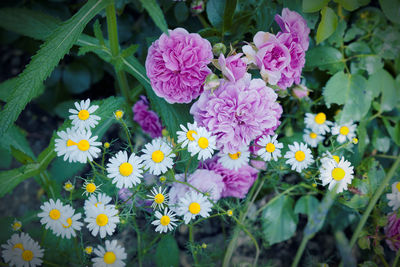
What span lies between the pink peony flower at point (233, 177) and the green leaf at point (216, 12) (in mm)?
362

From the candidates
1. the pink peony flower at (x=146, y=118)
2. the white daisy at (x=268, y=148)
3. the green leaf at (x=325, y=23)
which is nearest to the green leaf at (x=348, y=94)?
the green leaf at (x=325, y=23)

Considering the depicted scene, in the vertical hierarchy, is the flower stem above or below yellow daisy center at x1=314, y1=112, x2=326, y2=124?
above

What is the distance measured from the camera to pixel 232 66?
2.62 feet

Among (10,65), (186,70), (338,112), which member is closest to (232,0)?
(186,70)

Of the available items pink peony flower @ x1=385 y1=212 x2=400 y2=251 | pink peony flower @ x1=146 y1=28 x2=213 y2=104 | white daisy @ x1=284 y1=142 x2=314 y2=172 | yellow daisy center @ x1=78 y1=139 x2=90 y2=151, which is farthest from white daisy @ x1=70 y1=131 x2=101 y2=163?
pink peony flower @ x1=385 y1=212 x2=400 y2=251

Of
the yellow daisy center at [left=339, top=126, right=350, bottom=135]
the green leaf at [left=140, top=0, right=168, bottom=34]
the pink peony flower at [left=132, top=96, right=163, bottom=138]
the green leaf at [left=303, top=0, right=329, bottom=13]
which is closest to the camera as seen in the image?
the green leaf at [left=140, top=0, right=168, bottom=34]

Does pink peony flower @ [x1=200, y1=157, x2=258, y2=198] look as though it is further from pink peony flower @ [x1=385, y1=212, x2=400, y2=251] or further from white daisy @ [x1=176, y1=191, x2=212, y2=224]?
pink peony flower @ [x1=385, y1=212, x2=400, y2=251]

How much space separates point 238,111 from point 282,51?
173 mm

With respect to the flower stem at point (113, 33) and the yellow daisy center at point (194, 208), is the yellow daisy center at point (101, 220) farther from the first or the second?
the flower stem at point (113, 33)

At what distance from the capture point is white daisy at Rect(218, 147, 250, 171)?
0.89 metres

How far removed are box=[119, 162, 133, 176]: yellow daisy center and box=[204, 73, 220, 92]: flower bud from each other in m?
0.24

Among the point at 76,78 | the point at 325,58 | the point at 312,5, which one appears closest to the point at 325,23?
the point at 312,5

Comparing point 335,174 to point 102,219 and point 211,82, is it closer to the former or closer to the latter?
point 211,82

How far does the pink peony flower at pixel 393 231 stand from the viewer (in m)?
0.90
